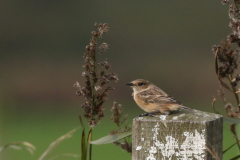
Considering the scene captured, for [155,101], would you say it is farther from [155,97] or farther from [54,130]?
[54,130]

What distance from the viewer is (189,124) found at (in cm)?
233

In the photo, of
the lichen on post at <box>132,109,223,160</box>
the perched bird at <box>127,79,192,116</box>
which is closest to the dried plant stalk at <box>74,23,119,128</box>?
the perched bird at <box>127,79,192,116</box>

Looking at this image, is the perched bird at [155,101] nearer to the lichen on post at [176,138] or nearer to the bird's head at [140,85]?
the bird's head at [140,85]

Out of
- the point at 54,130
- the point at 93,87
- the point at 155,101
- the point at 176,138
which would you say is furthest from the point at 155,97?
the point at 54,130

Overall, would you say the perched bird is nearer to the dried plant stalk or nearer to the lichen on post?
the dried plant stalk

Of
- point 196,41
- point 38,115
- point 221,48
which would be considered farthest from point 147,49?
point 221,48

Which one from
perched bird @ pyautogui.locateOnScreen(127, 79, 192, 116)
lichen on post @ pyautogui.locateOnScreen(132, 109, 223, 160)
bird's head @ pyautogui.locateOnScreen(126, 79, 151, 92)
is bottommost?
lichen on post @ pyautogui.locateOnScreen(132, 109, 223, 160)

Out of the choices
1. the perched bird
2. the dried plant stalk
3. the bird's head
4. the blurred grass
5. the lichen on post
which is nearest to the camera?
the lichen on post

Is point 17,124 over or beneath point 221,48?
beneath

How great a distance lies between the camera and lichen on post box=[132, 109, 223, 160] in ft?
7.60

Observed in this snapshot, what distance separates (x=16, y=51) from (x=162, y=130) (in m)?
19.9

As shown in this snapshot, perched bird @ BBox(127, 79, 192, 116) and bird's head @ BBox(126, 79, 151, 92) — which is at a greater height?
bird's head @ BBox(126, 79, 151, 92)

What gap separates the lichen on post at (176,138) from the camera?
2316mm

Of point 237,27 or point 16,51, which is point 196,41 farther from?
point 237,27
